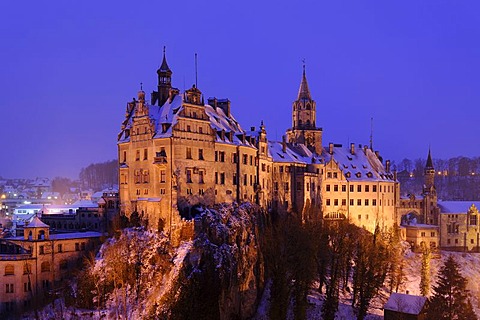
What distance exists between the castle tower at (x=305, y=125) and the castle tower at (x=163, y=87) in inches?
1555

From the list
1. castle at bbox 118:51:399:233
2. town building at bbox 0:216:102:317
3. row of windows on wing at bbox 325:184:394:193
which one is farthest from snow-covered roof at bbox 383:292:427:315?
row of windows on wing at bbox 325:184:394:193

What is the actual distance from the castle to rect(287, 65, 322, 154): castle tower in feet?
17.2

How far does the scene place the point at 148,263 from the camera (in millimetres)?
56500

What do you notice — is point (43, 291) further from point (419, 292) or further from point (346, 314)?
point (419, 292)

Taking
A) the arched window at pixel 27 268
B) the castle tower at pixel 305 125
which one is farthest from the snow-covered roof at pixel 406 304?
the castle tower at pixel 305 125

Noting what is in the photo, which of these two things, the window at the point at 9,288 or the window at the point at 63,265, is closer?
the window at the point at 9,288

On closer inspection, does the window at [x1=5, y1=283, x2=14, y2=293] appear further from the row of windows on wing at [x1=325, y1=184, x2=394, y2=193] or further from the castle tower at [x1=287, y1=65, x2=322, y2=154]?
the castle tower at [x1=287, y1=65, x2=322, y2=154]

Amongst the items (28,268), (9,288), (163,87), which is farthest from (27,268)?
(163,87)

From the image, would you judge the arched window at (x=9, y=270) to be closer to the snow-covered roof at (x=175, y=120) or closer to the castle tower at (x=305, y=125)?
the snow-covered roof at (x=175, y=120)

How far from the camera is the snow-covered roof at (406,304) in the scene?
54.8 metres

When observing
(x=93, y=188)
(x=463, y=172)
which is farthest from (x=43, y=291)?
(x=463, y=172)

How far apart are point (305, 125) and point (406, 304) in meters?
54.4

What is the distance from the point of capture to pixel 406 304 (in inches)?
2197

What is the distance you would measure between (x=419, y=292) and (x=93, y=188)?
469 feet
